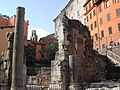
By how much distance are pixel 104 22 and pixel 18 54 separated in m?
26.3

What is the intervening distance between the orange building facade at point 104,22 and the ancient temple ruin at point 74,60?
13389 millimetres

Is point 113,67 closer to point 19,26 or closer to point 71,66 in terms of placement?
point 71,66

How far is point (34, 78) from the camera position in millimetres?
19062

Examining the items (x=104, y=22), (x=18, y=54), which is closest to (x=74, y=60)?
(x=18, y=54)

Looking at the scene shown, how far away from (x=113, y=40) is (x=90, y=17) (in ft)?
29.0

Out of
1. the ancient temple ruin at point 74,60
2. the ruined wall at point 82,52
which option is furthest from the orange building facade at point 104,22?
the ancient temple ruin at point 74,60

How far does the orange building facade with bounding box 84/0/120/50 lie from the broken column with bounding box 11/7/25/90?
21.5m

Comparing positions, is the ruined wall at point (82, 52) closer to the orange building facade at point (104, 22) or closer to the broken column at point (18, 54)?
the broken column at point (18, 54)

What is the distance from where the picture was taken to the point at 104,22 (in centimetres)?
3275

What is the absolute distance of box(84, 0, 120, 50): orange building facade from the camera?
3036cm

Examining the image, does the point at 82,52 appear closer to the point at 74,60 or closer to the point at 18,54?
the point at 74,60

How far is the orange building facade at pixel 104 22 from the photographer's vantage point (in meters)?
30.4

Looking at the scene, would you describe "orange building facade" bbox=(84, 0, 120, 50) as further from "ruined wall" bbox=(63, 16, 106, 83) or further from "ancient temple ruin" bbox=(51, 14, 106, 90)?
"ancient temple ruin" bbox=(51, 14, 106, 90)

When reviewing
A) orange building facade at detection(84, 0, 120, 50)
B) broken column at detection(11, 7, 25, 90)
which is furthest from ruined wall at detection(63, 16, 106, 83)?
Result: orange building facade at detection(84, 0, 120, 50)
